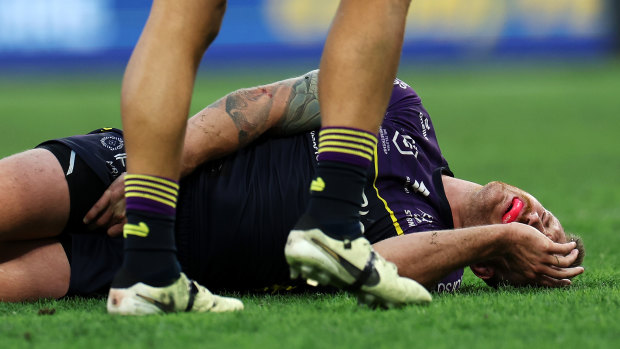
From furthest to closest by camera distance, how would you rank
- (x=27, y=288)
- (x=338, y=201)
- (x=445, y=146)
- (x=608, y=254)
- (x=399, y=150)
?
(x=445, y=146)
(x=608, y=254)
(x=399, y=150)
(x=27, y=288)
(x=338, y=201)

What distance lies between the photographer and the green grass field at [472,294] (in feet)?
7.75

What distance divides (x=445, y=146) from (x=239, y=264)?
7324mm

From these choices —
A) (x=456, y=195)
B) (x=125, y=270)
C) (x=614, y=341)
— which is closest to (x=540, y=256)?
(x=456, y=195)

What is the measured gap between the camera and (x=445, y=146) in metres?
10.3

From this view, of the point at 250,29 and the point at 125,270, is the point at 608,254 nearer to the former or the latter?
the point at 125,270

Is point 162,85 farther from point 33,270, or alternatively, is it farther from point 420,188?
point 420,188

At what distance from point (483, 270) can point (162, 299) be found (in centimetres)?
132

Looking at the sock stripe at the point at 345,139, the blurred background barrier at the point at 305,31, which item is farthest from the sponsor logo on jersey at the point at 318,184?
the blurred background barrier at the point at 305,31

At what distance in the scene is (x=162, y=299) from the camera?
2545mm

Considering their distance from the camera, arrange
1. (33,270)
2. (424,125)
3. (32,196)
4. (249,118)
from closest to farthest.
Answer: (32,196)
(33,270)
(249,118)
(424,125)

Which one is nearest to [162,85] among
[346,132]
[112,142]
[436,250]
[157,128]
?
[157,128]

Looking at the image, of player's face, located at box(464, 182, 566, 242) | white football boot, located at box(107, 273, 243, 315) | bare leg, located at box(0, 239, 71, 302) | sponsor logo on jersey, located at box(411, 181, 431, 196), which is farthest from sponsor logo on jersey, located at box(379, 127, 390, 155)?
bare leg, located at box(0, 239, 71, 302)

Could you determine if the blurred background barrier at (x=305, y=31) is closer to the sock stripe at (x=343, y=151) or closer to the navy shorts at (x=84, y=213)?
the navy shorts at (x=84, y=213)

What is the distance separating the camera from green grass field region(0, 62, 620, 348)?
7.75ft
